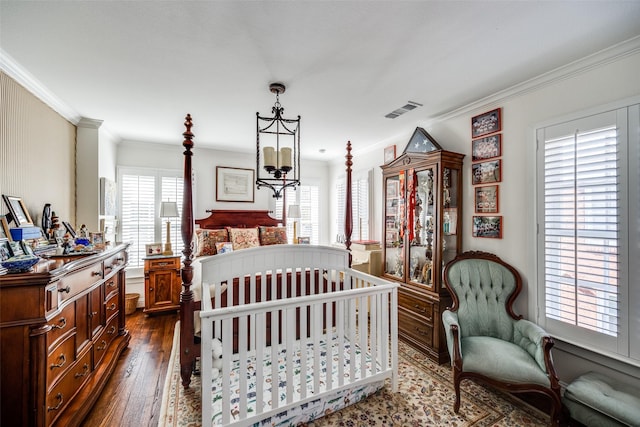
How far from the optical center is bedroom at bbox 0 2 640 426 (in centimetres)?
191

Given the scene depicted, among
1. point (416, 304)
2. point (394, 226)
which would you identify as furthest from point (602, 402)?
point (394, 226)

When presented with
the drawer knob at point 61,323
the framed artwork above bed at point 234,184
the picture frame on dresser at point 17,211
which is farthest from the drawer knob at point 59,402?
the framed artwork above bed at point 234,184

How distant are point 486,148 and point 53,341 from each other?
378cm

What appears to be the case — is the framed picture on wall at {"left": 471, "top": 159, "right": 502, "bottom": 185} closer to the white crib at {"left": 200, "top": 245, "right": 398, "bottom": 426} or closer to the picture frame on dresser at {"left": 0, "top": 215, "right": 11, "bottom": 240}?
the white crib at {"left": 200, "top": 245, "right": 398, "bottom": 426}

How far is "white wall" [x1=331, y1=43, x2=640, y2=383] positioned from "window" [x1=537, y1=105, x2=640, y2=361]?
9cm

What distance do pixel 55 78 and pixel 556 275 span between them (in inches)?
179

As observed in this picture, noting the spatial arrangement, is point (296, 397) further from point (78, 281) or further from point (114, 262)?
point (114, 262)

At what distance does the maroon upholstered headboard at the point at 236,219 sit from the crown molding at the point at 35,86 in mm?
2107

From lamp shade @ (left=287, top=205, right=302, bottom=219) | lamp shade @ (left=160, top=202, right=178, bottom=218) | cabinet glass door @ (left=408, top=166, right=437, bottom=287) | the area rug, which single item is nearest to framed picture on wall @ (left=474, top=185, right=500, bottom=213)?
cabinet glass door @ (left=408, top=166, right=437, bottom=287)

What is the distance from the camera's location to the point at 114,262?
256cm

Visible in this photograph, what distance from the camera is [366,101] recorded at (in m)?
2.69

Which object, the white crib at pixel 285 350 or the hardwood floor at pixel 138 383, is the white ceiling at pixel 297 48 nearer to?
the white crib at pixel 285 350

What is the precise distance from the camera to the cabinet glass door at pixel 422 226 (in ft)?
9.52

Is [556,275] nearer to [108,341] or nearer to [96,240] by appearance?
[108,341]
